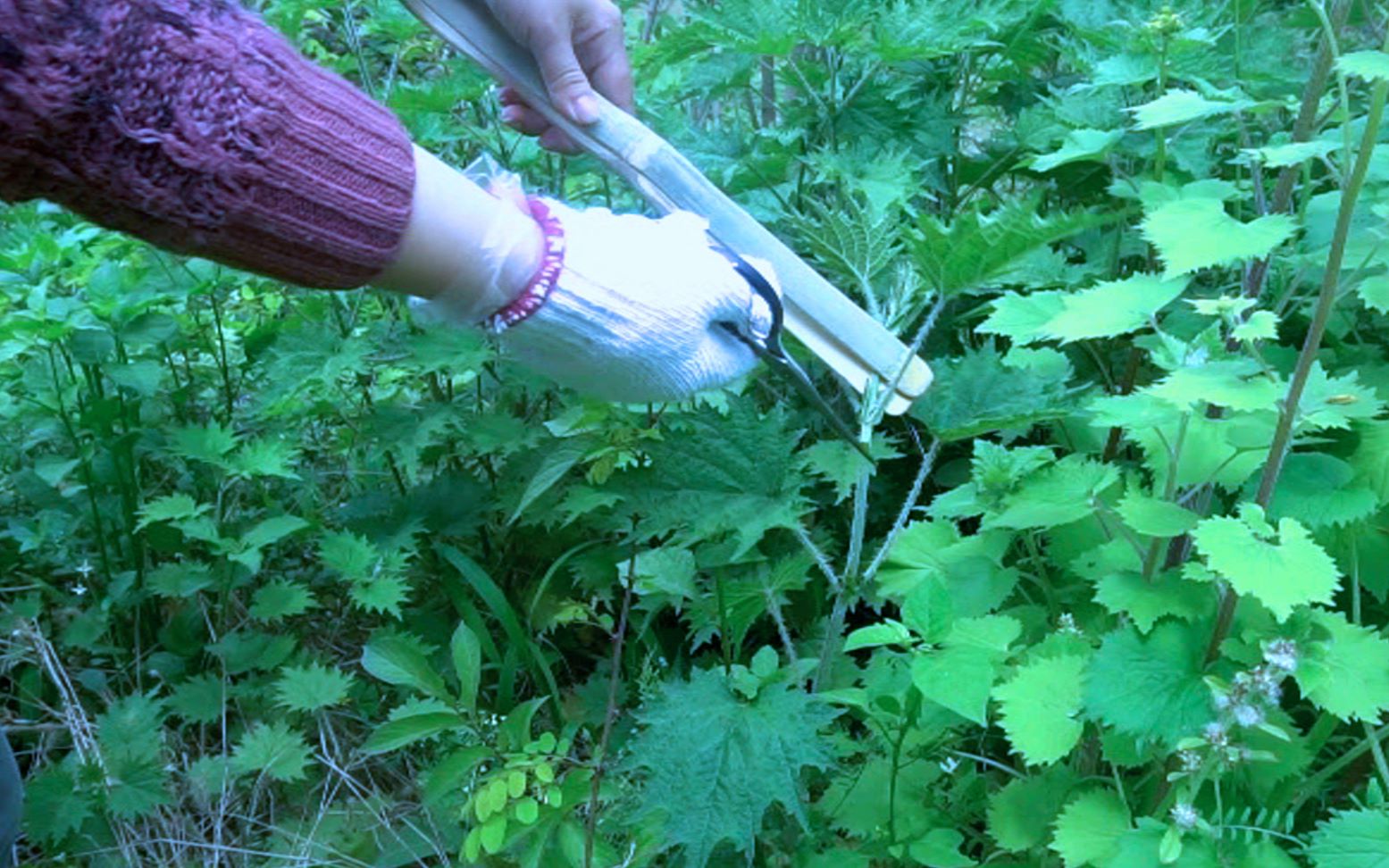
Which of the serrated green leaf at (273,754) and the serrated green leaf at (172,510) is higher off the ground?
the serrated green leaf at (172,510)

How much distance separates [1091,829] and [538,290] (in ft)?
2.24

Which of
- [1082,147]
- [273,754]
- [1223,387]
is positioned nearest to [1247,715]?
[1223,387]

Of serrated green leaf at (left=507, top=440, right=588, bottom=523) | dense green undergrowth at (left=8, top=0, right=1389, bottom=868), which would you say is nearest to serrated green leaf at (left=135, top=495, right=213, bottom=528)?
dense green undergrowth at (left=8, top=0, right=1389, bottom=868)

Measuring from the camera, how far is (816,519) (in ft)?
5.95

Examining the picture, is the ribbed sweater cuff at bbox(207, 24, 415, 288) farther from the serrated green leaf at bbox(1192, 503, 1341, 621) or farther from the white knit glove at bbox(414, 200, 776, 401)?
the serrated green leaf at bbox(1192, 503, 1341, 621)

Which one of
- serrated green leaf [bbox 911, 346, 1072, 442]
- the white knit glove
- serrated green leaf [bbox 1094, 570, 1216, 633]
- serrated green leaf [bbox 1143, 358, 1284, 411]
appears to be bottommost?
serrated green leaf [bbox 1094, 570, 1216, 633]

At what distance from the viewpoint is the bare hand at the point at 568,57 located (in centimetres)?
136

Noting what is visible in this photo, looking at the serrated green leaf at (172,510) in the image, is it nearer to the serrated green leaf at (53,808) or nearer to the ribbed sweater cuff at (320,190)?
the serrated green leaf at (53,808)

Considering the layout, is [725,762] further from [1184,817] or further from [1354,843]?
[1354,843]

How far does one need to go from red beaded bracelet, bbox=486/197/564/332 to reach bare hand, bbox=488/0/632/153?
0.35 m

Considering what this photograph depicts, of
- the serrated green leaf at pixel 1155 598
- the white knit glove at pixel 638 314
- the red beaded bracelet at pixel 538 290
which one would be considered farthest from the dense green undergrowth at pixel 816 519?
the red beaded bracelet at pixel 538 290

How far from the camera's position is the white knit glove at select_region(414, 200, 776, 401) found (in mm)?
1068

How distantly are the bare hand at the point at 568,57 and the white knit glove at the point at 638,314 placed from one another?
0.77 feet

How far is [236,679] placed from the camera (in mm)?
1842
